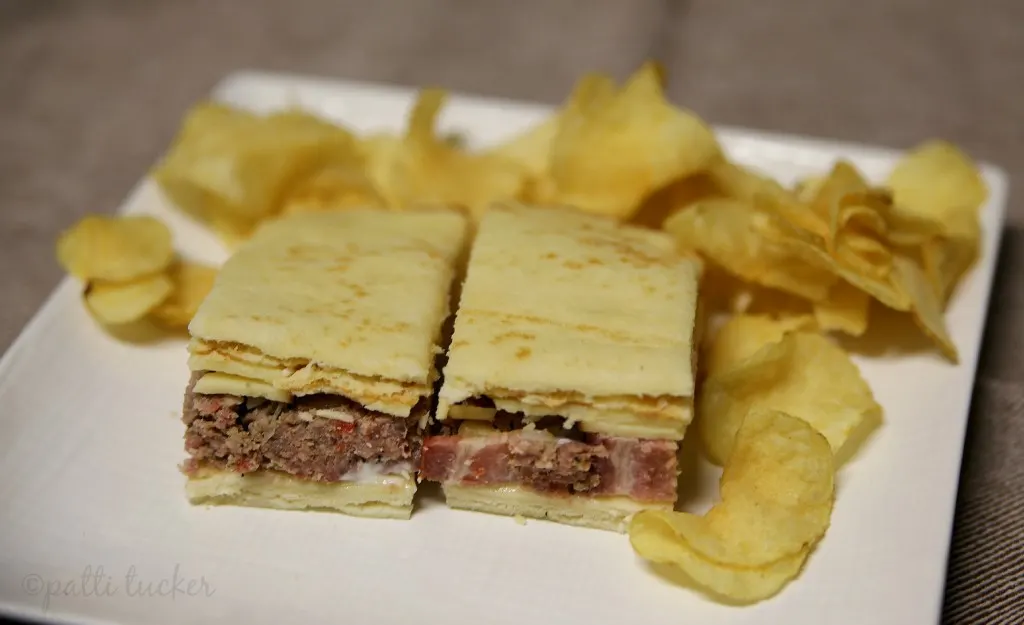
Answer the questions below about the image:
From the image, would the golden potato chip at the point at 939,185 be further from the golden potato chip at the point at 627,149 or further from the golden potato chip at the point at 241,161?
the golden potato chip at the point at 241,161

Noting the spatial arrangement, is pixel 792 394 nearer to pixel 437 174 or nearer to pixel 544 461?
pixel 544 461

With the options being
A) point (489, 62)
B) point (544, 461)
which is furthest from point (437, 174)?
point (489, 62)

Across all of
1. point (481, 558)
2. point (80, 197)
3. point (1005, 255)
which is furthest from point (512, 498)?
point (80, 197)

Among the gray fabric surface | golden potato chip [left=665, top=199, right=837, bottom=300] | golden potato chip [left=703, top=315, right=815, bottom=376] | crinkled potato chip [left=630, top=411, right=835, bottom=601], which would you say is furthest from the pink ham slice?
the gray fabric surface

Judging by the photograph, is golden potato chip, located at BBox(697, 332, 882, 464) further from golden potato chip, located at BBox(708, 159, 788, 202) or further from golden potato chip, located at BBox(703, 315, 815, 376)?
golden potato chip, located at BBox(708, 159, 788, 202)

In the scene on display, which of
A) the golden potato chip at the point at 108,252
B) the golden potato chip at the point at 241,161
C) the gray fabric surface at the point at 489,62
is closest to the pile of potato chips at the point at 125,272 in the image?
the golden potato chip at the point at 108,252

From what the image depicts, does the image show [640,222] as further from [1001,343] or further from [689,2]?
[689,2]
